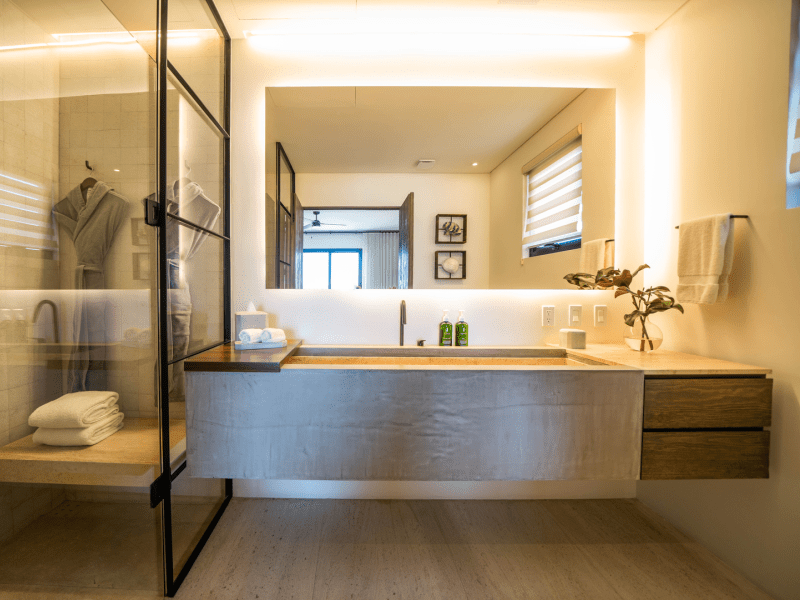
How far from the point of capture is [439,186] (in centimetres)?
204

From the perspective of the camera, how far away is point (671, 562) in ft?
5.32

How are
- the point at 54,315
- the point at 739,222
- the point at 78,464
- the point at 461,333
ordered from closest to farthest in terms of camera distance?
the point at 78,464 < the point at 54,315 < the point at 739,222 < the point at 461,333

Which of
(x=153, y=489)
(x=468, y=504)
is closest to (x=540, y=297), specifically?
(x=468, y=504)

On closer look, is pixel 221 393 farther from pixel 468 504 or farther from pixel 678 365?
pixel 678 365

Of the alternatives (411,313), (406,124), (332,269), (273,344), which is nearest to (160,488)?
(273,344)

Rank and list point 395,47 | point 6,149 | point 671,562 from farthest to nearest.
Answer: point 395,47 → point 671,562 → point 6,149

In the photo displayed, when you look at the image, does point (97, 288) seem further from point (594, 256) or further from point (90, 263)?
point (594, 256)

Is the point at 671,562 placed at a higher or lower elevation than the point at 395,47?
lower

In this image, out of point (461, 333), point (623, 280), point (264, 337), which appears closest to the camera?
point (264, 337)

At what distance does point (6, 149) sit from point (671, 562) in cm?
289

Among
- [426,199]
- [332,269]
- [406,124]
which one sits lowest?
[332,269]

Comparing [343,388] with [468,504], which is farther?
[468,504]

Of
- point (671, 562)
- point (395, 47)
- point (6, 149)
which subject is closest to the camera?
point (6, 149)

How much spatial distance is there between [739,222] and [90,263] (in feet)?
8.30
